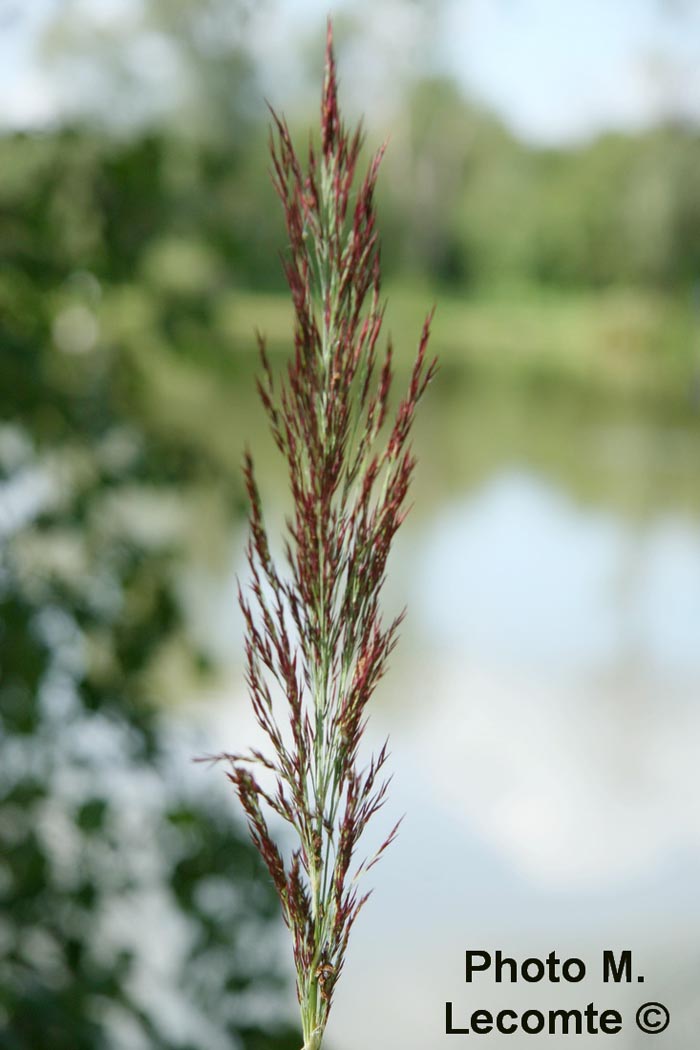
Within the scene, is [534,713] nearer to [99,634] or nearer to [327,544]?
[99,634]

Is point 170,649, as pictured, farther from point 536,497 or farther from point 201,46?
point 536,497

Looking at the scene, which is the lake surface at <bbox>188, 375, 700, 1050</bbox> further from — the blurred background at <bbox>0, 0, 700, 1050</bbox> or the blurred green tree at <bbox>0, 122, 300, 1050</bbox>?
the blurred green tree at <bbox>0, 122, 300, 1050</bbox>

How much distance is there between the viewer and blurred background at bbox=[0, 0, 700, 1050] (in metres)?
1.75

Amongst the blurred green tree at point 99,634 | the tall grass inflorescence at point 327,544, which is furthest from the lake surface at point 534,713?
the tall grass inflorescence at point 327,544

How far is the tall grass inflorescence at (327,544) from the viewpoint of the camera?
0.33 m

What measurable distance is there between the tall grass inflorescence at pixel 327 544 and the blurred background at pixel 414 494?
0.41 feet

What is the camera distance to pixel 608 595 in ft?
18.6

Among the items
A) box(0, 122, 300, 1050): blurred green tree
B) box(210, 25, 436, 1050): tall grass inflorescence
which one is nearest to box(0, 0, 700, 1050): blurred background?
box(0, 122, 300, 1050): blurred green tree

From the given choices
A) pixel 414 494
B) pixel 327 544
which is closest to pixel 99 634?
pixel 327 544

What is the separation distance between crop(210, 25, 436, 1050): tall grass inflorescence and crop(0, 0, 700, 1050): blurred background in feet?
0.41

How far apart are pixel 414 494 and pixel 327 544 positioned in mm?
4849

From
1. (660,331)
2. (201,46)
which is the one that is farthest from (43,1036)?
(660,331)

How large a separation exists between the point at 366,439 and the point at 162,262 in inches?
65.1

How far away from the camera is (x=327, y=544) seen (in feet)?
1.13
